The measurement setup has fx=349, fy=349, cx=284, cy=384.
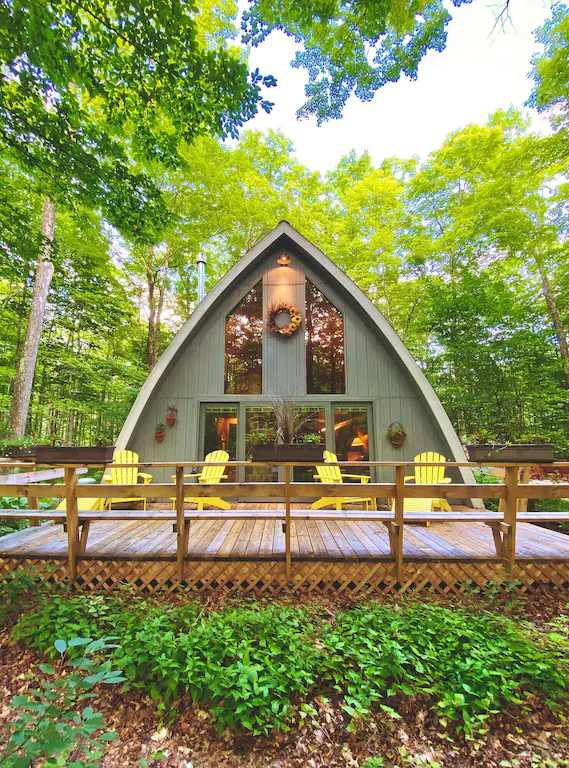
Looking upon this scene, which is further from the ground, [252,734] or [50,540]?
[50,540]

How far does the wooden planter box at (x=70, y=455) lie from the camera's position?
2813 mm

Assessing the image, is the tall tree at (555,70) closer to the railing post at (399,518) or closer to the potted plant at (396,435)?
the potted plant at (396,435)

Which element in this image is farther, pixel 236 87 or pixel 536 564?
pixel 236 87

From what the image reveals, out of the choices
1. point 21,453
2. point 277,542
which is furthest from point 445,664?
point 21,453

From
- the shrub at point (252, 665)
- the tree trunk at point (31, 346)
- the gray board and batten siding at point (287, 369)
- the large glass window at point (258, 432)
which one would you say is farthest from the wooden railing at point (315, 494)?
the tree trunk at point (31, 346)

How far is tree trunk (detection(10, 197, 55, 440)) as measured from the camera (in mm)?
7133

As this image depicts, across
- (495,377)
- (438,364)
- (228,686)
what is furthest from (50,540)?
(438,364)

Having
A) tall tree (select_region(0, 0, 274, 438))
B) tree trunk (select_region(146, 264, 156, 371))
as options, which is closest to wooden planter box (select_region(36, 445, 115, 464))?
tall tree (select_region(0, 0, 274, 438))

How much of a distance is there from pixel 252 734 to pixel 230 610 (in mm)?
769

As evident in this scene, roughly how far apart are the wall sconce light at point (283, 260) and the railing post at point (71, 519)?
16.0 ft

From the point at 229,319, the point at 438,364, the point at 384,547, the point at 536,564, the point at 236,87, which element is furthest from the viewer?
the point at 438,364

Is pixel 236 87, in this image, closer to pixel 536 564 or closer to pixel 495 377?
pixel 536 564

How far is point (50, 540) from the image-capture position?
3.36 metres

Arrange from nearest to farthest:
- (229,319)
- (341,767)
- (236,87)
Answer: (341,767) < (236,87) < (229,319)
